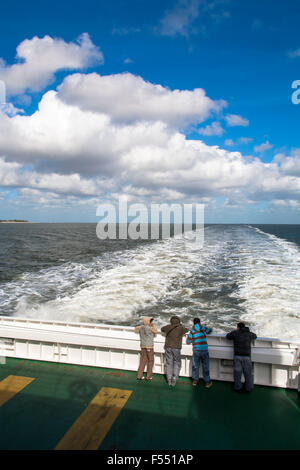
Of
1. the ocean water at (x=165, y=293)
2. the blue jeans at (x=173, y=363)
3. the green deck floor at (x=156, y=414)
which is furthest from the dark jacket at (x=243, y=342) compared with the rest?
the ocean water at (x=165, y=293)

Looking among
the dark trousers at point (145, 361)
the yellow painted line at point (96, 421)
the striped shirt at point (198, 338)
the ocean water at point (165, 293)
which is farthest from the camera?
the ocean water at point (165, 293)

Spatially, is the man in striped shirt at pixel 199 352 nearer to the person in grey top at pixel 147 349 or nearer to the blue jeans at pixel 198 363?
the blue jeans at pixel 198 363

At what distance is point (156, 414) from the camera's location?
5.11 metres

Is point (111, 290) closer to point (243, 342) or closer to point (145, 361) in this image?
point (145, 361)

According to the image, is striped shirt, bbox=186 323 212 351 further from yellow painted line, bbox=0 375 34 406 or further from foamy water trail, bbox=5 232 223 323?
foamy water trail, bbox=5 232 223 323

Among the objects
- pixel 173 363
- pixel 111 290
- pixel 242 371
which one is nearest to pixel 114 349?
pixel 173 363

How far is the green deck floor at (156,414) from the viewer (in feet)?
14.8

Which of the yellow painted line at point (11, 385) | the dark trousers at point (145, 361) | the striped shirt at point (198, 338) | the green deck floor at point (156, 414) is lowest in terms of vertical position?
the green deck floor at point (156, 414)

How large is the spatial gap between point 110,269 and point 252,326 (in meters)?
13.8

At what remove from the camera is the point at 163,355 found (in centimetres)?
658

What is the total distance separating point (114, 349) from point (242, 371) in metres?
2.87

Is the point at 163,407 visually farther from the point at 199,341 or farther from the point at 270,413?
the point at 270,413

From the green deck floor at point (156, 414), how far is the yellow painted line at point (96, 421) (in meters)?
0.10

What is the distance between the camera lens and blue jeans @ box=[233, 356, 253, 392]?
575cm
